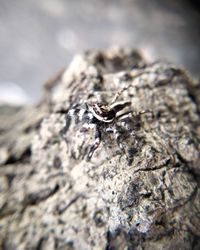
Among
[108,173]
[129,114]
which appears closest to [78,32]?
[129,114]

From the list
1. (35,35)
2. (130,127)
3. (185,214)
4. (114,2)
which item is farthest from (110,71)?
(35,35)

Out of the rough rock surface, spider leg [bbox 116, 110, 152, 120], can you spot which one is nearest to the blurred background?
the rough rock surface

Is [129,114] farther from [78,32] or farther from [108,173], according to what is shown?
[78,32]

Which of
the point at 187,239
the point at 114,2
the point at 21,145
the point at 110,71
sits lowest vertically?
the point at 187,239

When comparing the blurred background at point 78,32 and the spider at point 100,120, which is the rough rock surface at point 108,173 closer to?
the spider at point 100,120

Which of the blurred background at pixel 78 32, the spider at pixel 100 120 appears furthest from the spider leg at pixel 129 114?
the blurred background at pixel 78 32

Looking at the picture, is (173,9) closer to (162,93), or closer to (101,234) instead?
(162,93)

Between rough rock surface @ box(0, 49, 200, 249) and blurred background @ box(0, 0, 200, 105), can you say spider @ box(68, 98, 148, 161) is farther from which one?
blurred background @ box(0, 0, 200, 105)

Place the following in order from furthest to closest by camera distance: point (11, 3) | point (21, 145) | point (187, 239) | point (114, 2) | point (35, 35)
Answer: point (35, 35) → point (114, 2) → point (11, 3) → point (21, 145) → point (187, 239)
